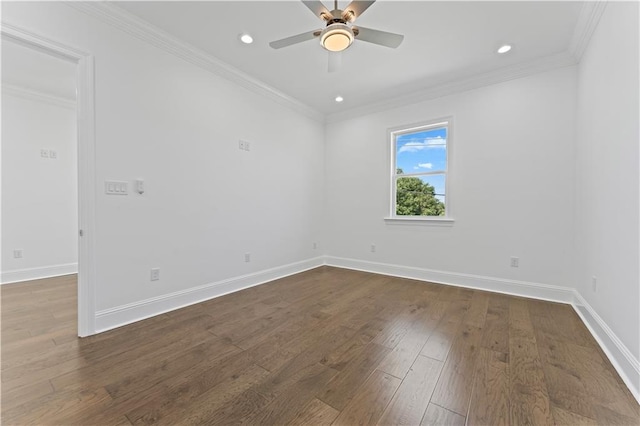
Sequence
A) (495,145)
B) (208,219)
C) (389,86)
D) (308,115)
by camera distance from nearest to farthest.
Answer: (208,219) → (495,145) → (389,86) → (308,115)

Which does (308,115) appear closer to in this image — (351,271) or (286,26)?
(286,26)

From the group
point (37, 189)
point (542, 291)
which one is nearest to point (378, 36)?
point (542, 291)

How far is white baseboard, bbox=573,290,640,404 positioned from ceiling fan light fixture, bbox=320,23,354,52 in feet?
9.17

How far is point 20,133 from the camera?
3.70m

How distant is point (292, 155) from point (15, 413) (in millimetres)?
3737

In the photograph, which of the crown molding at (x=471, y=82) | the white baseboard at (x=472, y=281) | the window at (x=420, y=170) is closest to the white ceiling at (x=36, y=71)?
the crown molding at (x=471, y=82)

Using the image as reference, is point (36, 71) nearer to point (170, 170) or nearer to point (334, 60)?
point (170, 170)

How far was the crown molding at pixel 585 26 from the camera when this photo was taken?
210 centimetres

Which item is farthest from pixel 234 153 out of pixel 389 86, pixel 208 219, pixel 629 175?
pixel 629 175

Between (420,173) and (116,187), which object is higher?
(420,173)

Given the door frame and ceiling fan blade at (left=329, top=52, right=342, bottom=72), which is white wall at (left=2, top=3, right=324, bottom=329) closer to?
the door frame

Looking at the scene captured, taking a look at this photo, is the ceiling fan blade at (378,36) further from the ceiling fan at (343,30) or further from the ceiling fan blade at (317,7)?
the ceiling fan blade at (317,7)

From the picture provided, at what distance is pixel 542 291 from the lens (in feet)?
9.84

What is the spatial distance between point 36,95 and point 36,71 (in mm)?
866
